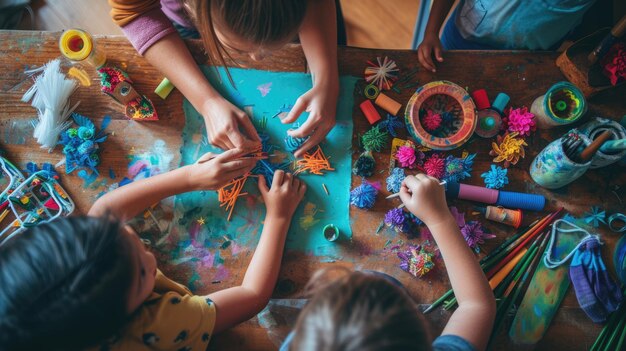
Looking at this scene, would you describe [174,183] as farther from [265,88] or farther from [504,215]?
[504,215]

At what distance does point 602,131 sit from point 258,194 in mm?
1033

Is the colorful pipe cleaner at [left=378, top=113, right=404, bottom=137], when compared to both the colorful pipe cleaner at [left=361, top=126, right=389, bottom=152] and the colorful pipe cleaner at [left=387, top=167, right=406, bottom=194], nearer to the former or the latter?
the colorful pipe cleaner at [left=361, top=126, right=389, bottom=152]

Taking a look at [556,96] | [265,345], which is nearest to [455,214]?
[556,96]

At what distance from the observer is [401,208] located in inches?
42.1

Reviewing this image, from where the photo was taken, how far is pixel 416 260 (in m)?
1.03

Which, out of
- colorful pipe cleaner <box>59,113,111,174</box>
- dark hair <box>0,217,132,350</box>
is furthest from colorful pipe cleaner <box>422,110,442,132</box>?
colorful pipe cleaner <box>59,113,111,174</box>

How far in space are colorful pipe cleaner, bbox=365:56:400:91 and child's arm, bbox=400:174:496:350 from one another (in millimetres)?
314

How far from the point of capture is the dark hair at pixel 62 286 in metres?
0.67

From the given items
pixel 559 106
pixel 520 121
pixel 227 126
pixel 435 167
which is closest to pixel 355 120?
pixel 435 167

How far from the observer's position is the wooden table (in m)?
1.06

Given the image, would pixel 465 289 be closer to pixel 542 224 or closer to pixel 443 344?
pixel 443 344

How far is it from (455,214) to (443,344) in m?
0.37

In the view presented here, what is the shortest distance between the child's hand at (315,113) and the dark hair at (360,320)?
519 millimetres

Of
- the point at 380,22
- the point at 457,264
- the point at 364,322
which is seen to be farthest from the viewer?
the point at 380,22
